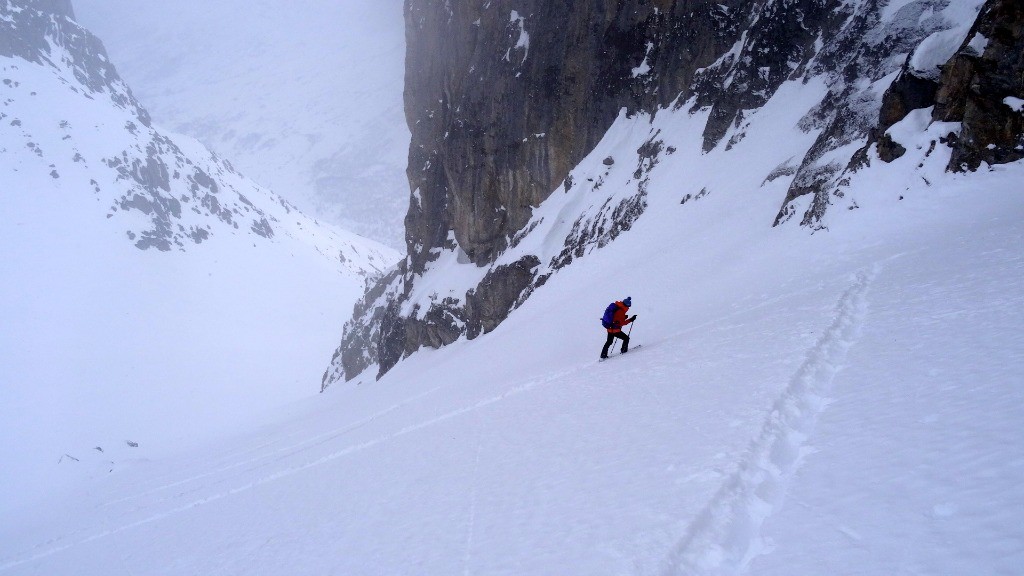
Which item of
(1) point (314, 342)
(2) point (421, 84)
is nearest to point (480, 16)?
(2) point (421, 84)

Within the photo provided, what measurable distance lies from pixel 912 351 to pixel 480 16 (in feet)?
145

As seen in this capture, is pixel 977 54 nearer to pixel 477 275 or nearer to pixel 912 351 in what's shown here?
pixel 912 351

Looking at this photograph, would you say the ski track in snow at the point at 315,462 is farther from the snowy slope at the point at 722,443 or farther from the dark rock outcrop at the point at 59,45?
the dark rock outcrop at the point at 59,45

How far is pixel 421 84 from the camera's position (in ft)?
167

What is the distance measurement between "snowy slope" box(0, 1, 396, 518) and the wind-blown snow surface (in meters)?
49.1

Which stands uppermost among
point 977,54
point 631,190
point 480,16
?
point 480,16

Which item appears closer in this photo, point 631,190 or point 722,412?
point 722,412

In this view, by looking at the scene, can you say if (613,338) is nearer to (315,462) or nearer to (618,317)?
(618,317)

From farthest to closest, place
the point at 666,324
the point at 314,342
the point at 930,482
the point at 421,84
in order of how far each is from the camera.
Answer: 1. the point at 314,342
2. the point at 421,84
3. the point at 666,324
4. the point at 930,482

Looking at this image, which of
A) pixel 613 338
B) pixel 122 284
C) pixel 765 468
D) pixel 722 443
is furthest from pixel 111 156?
pixel 765 468

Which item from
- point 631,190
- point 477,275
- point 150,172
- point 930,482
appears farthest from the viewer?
point 150,172

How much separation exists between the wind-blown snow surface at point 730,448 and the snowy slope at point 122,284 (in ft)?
161

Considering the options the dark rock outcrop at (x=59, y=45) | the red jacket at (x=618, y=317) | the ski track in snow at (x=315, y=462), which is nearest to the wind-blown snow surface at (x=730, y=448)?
the ski track in snow at (x=315, y=462)

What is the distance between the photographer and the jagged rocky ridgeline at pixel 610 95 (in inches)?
635
